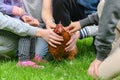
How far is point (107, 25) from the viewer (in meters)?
2.82

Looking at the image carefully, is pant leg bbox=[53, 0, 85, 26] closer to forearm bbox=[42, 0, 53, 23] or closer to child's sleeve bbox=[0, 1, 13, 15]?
forearm bbox=[42, 0, 53, 23]

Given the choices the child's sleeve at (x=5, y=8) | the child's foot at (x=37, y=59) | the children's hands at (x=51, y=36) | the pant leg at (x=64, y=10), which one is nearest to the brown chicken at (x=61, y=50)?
the children's hands at (x=51, y=36)

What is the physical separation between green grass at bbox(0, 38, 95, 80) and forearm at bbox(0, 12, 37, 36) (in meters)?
0.31

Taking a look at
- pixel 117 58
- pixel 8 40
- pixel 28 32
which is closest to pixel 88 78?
pixel 117 58

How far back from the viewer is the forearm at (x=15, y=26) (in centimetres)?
360

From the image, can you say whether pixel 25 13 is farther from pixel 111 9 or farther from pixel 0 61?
pixel 111 9

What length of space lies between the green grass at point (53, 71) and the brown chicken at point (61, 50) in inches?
2.3

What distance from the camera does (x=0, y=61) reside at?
374 centimetres

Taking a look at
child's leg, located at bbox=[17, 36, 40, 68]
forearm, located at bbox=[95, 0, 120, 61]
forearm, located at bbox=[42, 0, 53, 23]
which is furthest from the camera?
forearm, located at bbox=[42, 0, 53, 23]

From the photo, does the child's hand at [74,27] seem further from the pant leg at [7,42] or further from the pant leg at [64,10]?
the pant leg at [7,42]

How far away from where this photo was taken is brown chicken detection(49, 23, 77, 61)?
11.4 ft

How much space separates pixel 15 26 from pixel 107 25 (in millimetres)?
1093

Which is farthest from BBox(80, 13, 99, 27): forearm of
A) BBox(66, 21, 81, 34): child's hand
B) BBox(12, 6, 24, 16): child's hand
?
BBox(12, 6, 24, 16): child's hand

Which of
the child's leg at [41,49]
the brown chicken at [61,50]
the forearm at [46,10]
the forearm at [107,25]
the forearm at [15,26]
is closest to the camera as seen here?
the forearm at [107,25]
